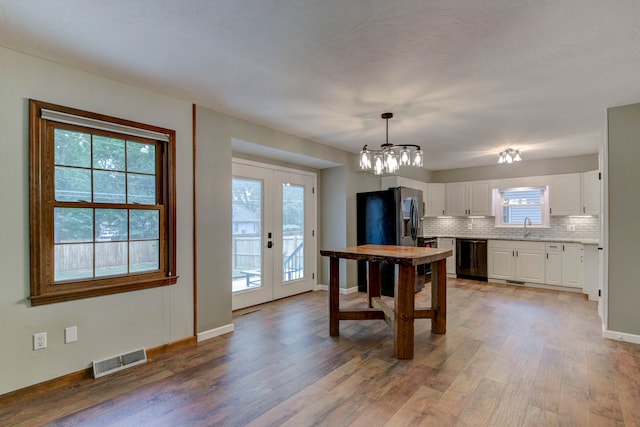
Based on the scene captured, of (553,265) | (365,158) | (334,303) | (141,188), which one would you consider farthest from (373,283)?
(553,265)

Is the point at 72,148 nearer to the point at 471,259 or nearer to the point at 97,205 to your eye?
the point at 97,205

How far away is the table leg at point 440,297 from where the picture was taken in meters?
3.39

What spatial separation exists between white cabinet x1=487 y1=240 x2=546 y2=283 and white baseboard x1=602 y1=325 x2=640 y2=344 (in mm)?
2436

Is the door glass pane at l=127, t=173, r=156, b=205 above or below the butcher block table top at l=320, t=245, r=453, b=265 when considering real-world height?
above

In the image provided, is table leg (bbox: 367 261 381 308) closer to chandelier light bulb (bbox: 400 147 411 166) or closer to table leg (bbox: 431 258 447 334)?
table leg (bbox: 431 258 447 334)

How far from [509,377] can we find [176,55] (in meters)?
3.44

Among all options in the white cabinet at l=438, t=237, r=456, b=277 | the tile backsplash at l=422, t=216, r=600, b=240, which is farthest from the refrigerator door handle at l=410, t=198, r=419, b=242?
the tile backsplash at l=422, t=216, r=600, b=240

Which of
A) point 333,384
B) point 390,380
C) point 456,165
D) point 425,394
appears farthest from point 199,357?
point 456,165

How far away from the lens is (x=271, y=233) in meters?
4.73

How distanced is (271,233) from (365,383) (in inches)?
108

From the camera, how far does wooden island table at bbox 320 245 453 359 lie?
2.81 meters


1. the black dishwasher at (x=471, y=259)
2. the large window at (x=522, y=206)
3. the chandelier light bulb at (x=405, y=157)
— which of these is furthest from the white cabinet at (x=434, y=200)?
the chandelier light bulb at (x=405, y=157)

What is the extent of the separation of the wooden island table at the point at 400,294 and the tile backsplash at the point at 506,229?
3692 millimetres

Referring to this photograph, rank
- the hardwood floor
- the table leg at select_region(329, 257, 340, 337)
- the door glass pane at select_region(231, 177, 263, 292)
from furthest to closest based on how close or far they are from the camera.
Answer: the door glass pane at select_region(231, 177, 263, 292) < the table leg at select_region(329, 257, 340, 337) < the hardwood floor
